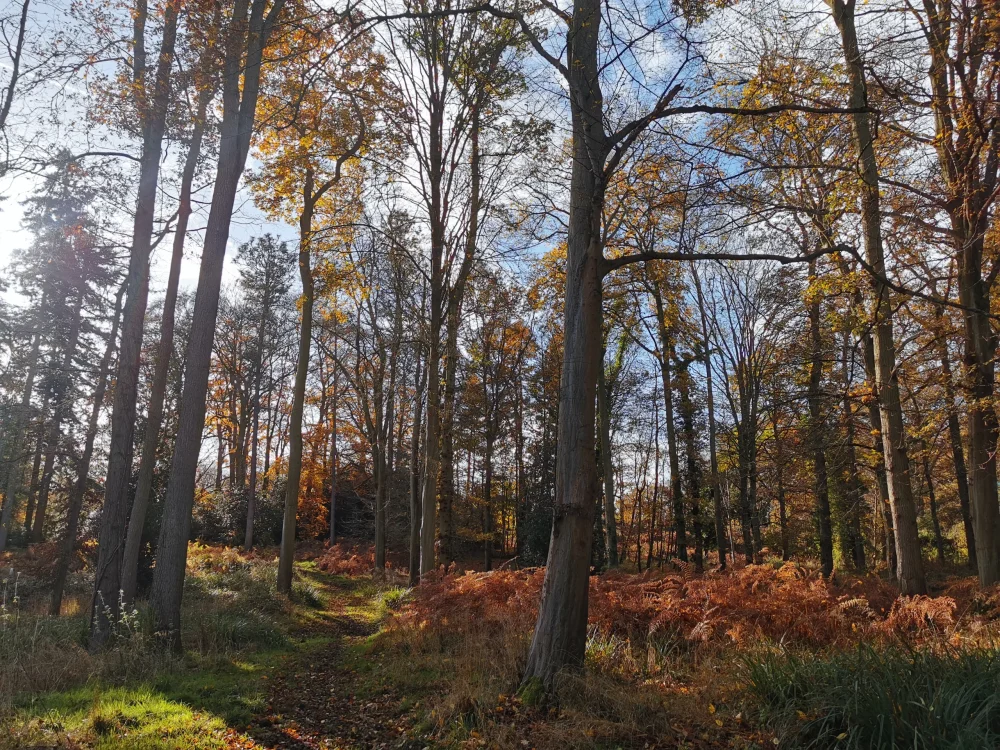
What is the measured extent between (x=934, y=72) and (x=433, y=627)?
382 inches

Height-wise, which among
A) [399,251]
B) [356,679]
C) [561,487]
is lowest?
[356,679]

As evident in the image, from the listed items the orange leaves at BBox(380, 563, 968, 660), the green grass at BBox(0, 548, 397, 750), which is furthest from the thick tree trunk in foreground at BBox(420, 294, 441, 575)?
the orange leaves at BBox(380, 563, 968, 660)

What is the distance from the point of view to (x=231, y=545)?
2480 centimetres

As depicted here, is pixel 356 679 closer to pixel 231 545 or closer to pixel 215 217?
pixel 215 217

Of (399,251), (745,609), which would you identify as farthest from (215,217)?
(745,609)

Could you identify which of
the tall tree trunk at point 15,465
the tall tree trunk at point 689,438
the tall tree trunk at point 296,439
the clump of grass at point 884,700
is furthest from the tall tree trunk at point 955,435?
the tall tree trunk at point 15,465

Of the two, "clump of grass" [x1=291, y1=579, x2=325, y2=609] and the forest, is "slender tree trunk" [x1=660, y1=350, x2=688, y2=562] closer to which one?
the forest

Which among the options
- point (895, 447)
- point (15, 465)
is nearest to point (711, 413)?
point (895, 447)

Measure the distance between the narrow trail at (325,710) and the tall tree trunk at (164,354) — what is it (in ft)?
12.2

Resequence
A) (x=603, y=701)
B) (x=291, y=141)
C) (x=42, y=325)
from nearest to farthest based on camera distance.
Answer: (x=603, y=701), (x=291, y=141), (x=42, y=325)

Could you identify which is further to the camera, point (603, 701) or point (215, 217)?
point (215, 217)

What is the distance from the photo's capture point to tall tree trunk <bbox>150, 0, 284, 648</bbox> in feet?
25.1

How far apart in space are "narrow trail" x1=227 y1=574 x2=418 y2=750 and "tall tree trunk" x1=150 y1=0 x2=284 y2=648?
1.97 m

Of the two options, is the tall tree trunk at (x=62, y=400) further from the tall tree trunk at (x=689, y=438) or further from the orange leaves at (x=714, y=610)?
the tall tree trunk at (x=689, y=438)
